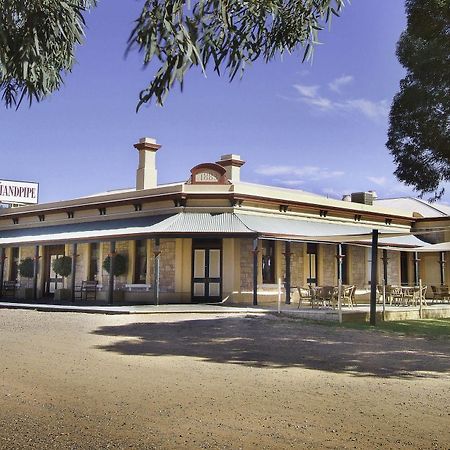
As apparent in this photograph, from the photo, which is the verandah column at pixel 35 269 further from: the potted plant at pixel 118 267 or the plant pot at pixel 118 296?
the plant pot at pixel 118 296

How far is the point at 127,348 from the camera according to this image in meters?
10.1

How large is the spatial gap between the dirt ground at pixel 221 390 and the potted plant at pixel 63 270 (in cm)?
1061

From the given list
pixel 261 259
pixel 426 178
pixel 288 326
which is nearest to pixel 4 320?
pixel 288 326

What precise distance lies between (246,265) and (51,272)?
32.6 feet

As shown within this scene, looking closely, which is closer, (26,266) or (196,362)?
(196,362)

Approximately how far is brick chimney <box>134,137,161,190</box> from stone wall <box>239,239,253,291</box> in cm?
610

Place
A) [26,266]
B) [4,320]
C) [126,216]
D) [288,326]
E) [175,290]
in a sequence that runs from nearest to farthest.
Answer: [288,326] < [4,320] < [175,290] < [126,216] < [26,266]

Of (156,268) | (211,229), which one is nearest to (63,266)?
(156,268)

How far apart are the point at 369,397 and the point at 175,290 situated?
14159mm

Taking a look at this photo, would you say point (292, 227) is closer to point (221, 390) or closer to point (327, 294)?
point (327, 294)

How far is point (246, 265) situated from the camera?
2009cm

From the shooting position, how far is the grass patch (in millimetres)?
13531

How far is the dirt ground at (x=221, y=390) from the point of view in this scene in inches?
187

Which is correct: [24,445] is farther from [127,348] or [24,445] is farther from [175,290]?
[175,290]
